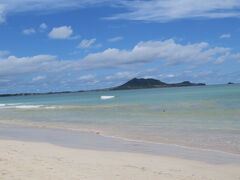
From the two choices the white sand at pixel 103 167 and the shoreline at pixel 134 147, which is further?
the shoreline at pixel 134 147

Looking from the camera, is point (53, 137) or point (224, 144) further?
point (53, 137)

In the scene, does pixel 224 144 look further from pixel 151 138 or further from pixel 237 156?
pixel 151 138

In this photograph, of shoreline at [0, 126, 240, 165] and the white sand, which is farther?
shoreline at [0, 126, 240, 165]

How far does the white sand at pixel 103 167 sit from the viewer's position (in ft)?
24.9

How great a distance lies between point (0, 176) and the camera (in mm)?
7176

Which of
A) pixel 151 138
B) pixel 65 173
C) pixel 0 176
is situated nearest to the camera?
pixel 0 176

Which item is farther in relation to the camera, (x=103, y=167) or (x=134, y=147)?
(x=134, y=147)

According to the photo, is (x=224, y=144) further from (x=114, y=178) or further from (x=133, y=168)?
(x=114, y=178)

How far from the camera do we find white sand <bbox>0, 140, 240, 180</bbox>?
7.58m

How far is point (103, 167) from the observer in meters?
8.65

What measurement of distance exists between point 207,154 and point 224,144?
6.51ft

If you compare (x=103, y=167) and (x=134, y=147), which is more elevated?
(x=103, y=167)

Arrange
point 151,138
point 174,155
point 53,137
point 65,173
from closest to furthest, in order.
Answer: point 65,173, point 174,155, point 151,138, point 53,137

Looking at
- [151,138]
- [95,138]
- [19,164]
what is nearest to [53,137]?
[95,138]
